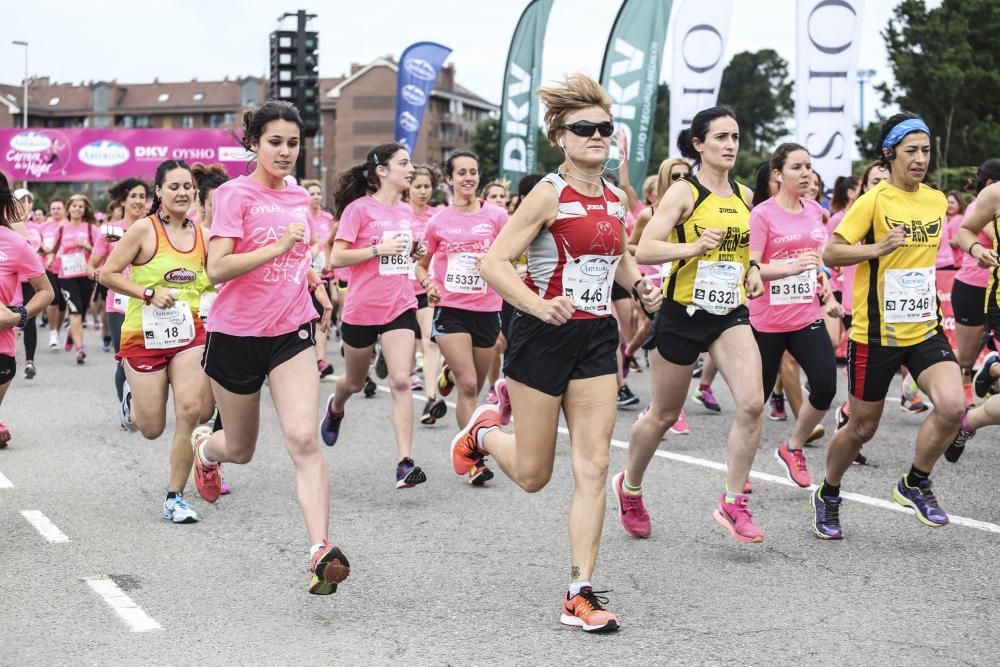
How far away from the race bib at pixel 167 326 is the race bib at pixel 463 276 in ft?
6.92

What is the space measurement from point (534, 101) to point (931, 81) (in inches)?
921

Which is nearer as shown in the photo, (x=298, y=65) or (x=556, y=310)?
(x=556, y=310)

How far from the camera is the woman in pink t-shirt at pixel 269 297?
524cm

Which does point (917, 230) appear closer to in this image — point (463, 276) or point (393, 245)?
point (393, 245)

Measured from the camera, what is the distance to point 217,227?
535 cm

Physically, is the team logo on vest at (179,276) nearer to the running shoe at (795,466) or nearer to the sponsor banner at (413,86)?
the running shoe at (795,466)

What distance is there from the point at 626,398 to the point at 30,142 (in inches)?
916

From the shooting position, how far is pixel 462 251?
9.02 m

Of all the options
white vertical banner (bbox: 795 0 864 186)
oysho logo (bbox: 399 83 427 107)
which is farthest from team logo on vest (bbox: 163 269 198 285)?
oysho logo (bbox: 399 83 427 107)

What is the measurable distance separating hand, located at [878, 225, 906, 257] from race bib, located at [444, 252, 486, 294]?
318cm

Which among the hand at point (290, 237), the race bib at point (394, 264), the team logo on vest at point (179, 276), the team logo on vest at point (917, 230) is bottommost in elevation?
the team logo on vest at point (179, 276)

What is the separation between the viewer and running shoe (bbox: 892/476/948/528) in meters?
6.10

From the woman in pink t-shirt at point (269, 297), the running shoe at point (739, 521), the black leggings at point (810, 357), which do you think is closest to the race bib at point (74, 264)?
the black leggings at point (810, 357)

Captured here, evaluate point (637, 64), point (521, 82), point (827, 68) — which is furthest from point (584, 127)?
point (521, 82)
